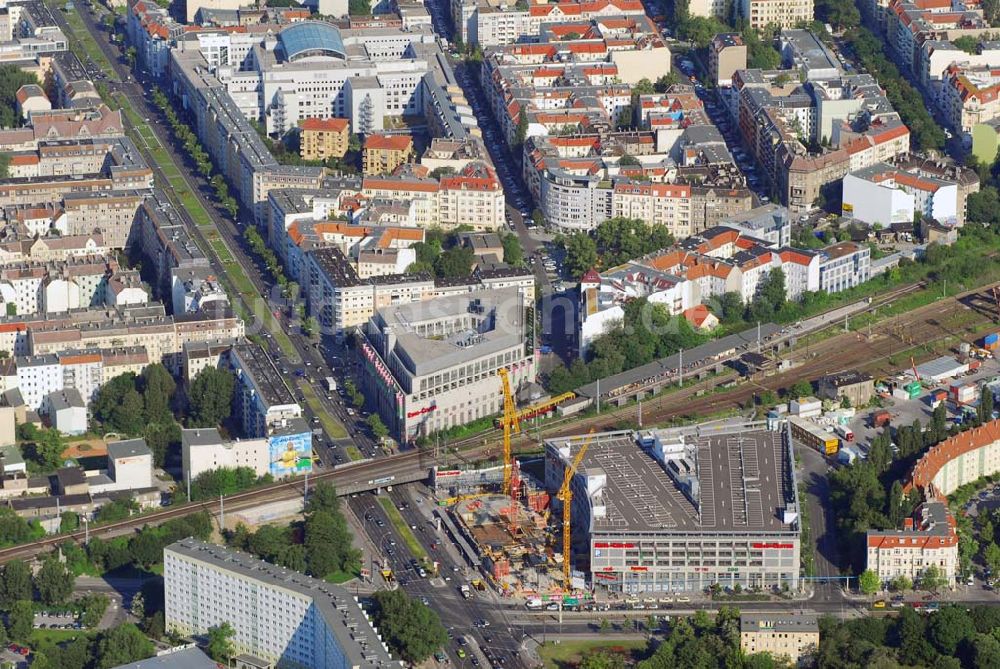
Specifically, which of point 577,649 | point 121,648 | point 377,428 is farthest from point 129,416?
point 577,649

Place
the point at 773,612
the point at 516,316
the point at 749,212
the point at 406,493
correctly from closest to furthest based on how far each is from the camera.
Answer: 1. the point at 773,612
2. the point at 406,493
3. the point at 516,316
4. the point at 749,212

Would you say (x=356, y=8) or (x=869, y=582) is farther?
(x=356, y=8)

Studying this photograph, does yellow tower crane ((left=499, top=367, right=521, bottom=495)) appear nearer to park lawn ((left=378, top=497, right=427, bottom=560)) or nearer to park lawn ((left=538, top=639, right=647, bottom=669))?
park lawn ((left=378, top=497, right=427, bottom=560))

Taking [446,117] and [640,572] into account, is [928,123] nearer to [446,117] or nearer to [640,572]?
[446,117]

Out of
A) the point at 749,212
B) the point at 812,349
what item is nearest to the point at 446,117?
the point at 749,212

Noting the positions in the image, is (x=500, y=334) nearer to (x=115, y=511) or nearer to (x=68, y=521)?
(x=115, y=511)

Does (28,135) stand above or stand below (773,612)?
above
